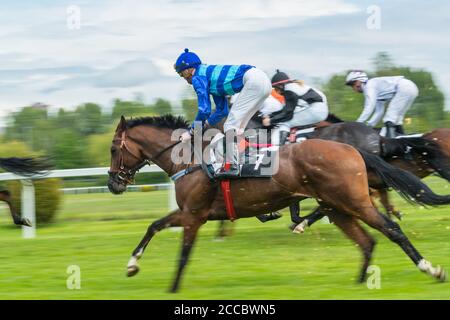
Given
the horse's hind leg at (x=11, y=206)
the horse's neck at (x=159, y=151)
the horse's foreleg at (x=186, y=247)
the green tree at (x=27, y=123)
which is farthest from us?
the green tree at (x=27, y=123)

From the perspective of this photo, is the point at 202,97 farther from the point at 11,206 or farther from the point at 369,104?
the point at 11,206

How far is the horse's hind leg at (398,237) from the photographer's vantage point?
20.3ft

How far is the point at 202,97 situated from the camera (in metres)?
6.55

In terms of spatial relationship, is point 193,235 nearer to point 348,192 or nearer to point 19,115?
point 348,192

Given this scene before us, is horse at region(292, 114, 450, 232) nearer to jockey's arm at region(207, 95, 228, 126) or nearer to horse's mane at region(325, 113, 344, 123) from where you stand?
horse's mane at region(325, 113, 344, 123)

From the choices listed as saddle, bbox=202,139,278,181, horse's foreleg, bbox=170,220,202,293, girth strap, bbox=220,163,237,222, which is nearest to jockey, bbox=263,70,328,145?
saddle, bbox=202,139,278,181

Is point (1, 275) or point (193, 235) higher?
point (193, 235)

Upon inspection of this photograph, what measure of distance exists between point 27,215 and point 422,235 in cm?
528

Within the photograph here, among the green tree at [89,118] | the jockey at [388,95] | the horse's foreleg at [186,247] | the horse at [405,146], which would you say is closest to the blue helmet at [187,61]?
the horse's foreleg at [186,247]

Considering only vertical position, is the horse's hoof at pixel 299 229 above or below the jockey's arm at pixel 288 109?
below

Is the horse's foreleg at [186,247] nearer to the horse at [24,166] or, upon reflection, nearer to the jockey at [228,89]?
the jockey at [228,89]

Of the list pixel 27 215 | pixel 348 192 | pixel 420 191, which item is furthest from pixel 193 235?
pixel 27 215

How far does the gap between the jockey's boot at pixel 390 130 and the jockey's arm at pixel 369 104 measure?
0.25 m

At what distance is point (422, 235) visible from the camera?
9523 mm
